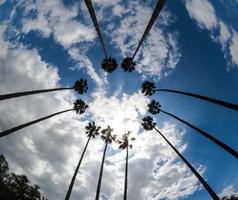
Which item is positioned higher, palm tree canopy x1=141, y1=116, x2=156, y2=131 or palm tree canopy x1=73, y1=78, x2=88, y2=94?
palm tree canopy x1=73, y1=78, x2=88, y2=94

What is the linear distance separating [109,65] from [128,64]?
380 centimetres

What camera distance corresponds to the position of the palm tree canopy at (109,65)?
30938mm

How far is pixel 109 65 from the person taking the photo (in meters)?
31.2

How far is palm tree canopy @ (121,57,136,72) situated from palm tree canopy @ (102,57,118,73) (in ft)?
7.90

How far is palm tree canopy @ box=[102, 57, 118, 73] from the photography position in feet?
102

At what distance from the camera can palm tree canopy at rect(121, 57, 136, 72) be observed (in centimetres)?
3328

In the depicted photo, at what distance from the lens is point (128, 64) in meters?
33.4

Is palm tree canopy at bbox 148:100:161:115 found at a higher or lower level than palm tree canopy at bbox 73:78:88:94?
lower

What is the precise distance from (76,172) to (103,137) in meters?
16.2

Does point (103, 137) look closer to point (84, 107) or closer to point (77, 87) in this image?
point (84, 107)

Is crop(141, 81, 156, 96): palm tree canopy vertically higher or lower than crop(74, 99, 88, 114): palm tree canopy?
lower

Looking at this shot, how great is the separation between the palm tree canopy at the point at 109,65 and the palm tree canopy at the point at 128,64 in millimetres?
2408

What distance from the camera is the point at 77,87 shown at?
33.3 metres

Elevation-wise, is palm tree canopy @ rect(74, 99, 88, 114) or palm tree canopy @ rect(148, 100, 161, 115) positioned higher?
palm tree canopy @ rect(74, 99, 88, 114)
